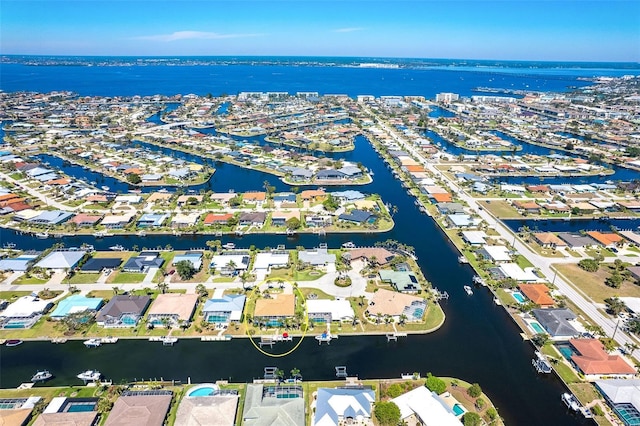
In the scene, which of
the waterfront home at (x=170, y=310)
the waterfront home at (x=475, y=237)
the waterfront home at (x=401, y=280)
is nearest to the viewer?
the waterfront home at (x=170, y=310)

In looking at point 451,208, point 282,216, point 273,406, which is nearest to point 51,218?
point 282,216

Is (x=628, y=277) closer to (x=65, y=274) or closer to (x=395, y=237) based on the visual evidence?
(x=395, y=237)

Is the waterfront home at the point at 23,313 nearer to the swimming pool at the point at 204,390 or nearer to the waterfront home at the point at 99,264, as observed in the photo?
the waterfront home at the point at 99,264

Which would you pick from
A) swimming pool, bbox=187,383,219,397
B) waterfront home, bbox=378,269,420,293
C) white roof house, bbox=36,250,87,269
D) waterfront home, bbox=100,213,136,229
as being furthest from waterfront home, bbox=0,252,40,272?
waterfront home, bbox=378,269,420,293

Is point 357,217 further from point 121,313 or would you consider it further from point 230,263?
point 121,313

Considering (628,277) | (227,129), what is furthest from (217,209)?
(227,129)

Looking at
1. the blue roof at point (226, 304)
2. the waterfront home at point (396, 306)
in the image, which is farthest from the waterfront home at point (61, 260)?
the waterfront home at point (396, 306)

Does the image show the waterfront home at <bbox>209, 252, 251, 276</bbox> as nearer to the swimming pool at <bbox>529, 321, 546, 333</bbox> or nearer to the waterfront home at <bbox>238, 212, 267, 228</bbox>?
the waterfront home at <bbox>238, 212, 267, 228</bbox>

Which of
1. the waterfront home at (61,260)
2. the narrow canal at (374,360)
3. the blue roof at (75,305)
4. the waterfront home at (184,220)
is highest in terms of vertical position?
the waterfront home at (61,260)
